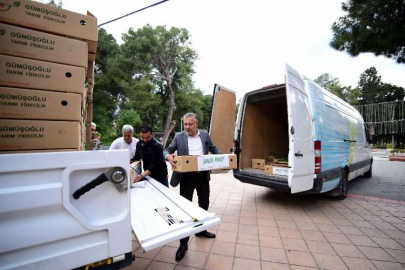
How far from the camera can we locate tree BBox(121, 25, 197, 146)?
22.3 metres

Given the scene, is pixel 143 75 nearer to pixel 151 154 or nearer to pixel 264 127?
pixel 264 127

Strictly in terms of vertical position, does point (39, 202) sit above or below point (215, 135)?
below

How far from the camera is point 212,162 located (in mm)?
2418

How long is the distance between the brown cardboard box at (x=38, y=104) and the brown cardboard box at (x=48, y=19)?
1.57 ft

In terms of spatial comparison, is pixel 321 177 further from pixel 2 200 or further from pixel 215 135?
pixel 2 200

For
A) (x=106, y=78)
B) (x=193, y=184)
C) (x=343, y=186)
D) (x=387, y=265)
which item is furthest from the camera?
(x=106, y=78)

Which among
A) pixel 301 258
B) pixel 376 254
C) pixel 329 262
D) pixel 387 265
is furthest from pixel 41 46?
pixel 376 254

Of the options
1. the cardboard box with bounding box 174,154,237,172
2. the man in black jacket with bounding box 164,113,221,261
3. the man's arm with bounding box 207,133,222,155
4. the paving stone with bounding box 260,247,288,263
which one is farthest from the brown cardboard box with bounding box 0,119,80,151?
the paving stone with bounding box 260,247,288,263

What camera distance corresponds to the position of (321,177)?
3506mm

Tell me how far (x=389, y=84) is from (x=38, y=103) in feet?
207

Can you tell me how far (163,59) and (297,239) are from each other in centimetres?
2509

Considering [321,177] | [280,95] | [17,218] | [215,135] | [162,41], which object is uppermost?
[162,41]

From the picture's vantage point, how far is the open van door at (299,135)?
10.4 feet

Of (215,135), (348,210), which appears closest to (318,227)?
(348,210)
